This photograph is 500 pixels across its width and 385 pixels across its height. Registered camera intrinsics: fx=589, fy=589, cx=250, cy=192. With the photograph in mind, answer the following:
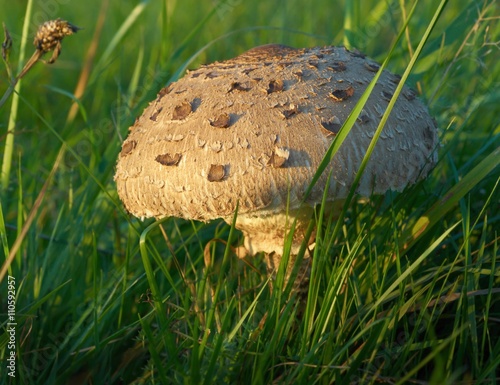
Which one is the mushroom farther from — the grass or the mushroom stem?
the grass

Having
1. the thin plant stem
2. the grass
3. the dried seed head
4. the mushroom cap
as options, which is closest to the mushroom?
the mushroom cap

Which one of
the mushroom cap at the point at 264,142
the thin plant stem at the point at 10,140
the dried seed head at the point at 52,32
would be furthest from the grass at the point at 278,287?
the dried seed head at the point at 52,32

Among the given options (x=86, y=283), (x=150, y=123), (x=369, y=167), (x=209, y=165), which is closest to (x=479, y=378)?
(x=369, y=167)

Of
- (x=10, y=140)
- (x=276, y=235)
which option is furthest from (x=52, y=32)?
(x=276, y=235)

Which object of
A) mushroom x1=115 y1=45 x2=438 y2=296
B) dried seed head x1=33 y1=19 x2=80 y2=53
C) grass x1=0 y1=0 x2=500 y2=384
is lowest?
grass x1=0 y1=0 x2=500 y2=384

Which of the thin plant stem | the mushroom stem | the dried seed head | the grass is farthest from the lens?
the thin plant stem

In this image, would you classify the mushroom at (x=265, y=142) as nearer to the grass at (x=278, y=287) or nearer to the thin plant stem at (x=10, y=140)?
the grass at (x=278, y=287)

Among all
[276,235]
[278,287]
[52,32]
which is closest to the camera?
[278,287]

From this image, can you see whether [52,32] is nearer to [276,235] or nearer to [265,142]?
[265,142]

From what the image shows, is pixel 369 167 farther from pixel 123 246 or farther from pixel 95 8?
pixel 95 8
